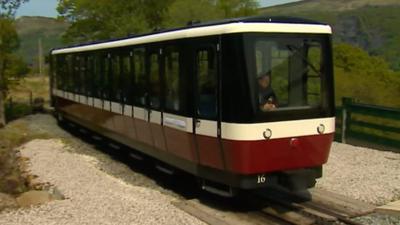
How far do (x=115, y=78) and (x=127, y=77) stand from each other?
1.12m

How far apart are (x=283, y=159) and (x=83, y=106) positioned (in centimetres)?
1027

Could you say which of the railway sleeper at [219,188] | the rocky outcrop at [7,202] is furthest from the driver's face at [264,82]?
the rocky outcrop at [7,202]

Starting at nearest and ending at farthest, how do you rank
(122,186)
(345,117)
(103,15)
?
1. (122,186)
2. (345,117)
3. (103,15)

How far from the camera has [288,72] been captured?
855 cm

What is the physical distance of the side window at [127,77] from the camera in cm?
1218

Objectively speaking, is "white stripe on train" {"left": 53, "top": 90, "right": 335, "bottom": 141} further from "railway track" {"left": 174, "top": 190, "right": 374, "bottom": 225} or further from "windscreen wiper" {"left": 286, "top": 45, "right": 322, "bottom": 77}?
"railway track" {"left": 174, "top": 190, "right": 374, "bottom": 225}

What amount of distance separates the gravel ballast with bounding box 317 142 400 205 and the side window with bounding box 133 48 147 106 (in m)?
3.86

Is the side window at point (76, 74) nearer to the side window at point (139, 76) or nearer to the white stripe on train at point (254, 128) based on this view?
the side window at point (139, 76)

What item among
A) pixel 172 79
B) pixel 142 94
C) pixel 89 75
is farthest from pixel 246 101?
pixel 89 75

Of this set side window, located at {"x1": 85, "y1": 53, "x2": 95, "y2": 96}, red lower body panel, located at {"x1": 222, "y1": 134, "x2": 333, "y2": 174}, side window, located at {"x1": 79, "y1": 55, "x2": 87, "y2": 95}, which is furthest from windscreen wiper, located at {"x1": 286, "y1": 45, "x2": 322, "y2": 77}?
side window, located at {"x1": 79, "y1": 55, "x2": 87, "y2": 95}

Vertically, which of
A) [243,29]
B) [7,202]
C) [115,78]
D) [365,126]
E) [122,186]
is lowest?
[122,186]

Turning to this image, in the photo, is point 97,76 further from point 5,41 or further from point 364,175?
point 5,41

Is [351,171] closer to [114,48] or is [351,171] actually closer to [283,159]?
[283,159]

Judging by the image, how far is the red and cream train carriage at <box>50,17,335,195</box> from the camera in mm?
8039
